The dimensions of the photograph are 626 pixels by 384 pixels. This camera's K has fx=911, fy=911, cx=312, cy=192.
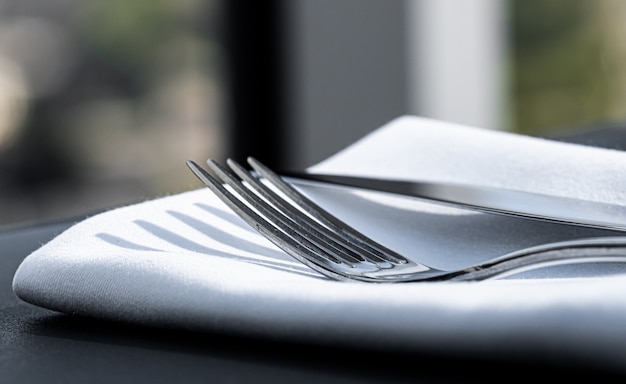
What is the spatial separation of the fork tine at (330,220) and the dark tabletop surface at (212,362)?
0.37 feet

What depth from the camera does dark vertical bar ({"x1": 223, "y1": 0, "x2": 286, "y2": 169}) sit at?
3.09 meters

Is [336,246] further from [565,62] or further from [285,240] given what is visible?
[565,62]

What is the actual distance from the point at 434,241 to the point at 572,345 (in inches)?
7.6

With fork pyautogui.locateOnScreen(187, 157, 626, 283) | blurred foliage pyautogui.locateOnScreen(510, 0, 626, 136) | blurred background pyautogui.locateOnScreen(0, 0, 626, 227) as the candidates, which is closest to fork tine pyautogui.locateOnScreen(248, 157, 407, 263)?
fork pyautogui.locateOnScreen(187, 157, 626, 283)

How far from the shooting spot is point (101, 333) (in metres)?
0.30

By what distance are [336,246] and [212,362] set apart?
5.1 inches

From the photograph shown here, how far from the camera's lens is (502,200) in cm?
43

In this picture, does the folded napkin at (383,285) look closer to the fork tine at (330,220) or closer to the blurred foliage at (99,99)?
the fork tine at (330,220)

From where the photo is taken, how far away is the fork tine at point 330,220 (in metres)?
0.38

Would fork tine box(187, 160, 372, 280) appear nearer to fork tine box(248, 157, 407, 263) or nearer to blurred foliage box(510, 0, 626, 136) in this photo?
fork tine box(248, 157, 407, 263)

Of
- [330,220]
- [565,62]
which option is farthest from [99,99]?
[330,220]

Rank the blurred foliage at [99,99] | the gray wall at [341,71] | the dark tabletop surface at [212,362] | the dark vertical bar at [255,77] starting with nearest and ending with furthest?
the dark tabletop surface at [212,362] < the blurred foliage at [99,99] < the gray wall at [341,71] < the dark vertical bar at [255,77]

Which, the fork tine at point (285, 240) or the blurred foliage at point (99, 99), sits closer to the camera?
the fork tine at point (285, 240)

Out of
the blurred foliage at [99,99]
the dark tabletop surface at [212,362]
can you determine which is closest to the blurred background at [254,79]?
the blurred foliage at [99,99]
